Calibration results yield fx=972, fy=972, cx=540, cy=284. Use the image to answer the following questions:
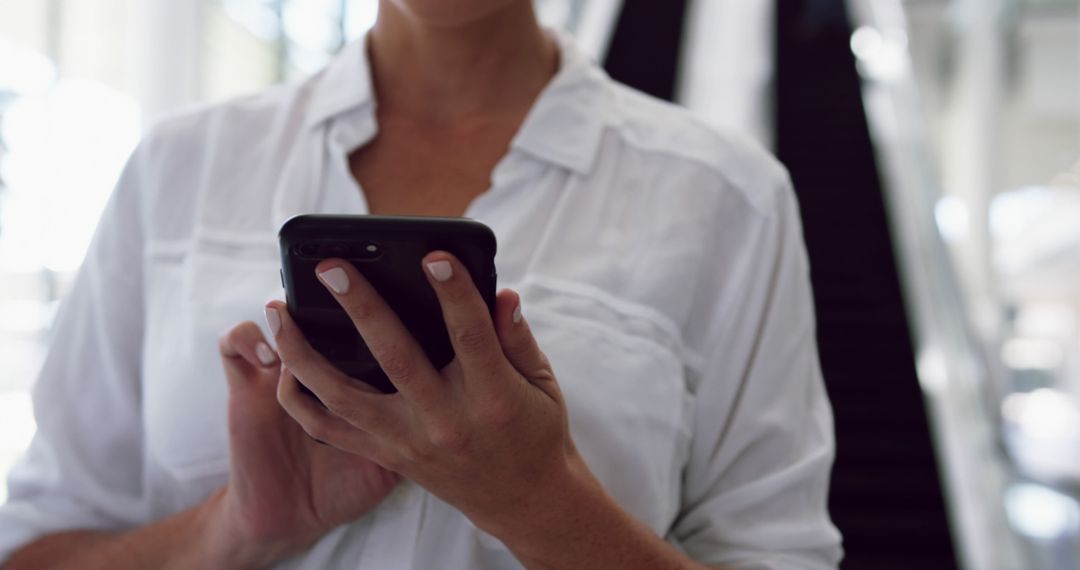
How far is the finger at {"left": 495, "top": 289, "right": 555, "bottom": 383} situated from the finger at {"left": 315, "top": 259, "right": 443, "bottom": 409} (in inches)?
3.2

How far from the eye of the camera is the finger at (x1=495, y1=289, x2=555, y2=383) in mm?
926

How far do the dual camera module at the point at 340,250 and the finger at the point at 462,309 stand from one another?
0.09 m

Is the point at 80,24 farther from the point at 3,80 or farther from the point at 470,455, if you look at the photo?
the point at 470,455

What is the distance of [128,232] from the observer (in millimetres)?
1476

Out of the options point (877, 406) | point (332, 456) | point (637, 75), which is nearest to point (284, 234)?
point (332, 456)

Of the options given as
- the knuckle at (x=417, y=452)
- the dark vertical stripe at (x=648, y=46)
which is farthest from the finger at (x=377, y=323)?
the dark vertical stripe at (x=648, y=46)

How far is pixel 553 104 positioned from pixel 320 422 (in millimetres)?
669

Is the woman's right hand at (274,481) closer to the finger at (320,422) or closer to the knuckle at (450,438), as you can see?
the finger at (320,422)

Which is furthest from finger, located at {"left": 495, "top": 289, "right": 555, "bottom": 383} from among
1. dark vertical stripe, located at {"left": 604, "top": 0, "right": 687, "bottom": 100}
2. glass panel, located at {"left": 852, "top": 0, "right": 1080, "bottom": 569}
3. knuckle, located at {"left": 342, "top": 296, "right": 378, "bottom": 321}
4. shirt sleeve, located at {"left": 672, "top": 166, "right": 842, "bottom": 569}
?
dark vertical stripe, located at {"left": 604, "top": 0, "right": 687, "bottom": 100}

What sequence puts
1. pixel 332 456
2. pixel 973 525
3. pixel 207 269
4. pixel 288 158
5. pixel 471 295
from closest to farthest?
pixel 471 295
pixel 332 456
pixel 207 269
pixel 288 158
pixel 973 525

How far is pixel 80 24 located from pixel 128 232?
129 inches

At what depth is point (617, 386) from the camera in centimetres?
130

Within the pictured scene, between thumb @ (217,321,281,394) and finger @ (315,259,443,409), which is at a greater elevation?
finger @ (315,259,443,409)

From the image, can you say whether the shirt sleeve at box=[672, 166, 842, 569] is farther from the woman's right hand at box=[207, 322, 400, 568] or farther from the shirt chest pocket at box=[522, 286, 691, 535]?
the woman's right hand at box=[207, 322, 400, 568]
